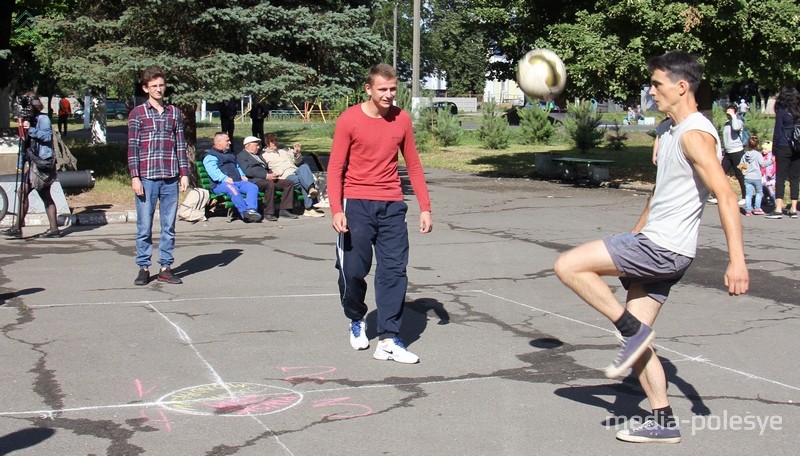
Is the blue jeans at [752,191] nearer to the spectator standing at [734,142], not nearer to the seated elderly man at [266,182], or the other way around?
the spectator standing at [734,142]

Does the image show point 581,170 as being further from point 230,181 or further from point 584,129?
point 230,181

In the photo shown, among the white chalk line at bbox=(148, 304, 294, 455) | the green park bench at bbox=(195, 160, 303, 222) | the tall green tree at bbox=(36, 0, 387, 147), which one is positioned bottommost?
the white chalk line at bbox=(148, 304, 294, 455)

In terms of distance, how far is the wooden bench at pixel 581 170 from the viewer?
2047 cm

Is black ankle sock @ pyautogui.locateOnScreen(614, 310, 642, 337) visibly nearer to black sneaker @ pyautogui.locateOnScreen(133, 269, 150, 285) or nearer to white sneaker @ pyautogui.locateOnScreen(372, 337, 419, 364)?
white sneaker @ pyautogui.locateOnScreen(372, 337, 419, 364)

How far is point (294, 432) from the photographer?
16.3 feet

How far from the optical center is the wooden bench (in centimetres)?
2047

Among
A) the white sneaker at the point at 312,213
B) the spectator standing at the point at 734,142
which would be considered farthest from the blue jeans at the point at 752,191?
the white sneaker at the point at 312,213

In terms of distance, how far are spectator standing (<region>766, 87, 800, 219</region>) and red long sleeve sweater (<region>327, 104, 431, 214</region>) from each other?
33.5ft

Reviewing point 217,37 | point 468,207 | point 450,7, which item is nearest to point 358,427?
point 468,207

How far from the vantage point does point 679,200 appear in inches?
186

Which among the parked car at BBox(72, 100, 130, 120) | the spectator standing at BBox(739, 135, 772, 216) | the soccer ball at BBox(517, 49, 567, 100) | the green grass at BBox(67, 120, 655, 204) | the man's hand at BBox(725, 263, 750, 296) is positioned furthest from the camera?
the parked car at BBox(72, 100, 130, 120)

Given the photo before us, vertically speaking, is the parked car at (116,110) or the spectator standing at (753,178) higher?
the parked car at (116,110)

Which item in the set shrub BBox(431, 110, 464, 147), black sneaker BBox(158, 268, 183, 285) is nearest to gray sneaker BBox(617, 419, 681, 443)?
black sneaker BBox(158, 268, 183, 285)

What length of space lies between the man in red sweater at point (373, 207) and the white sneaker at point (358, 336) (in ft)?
0.78
